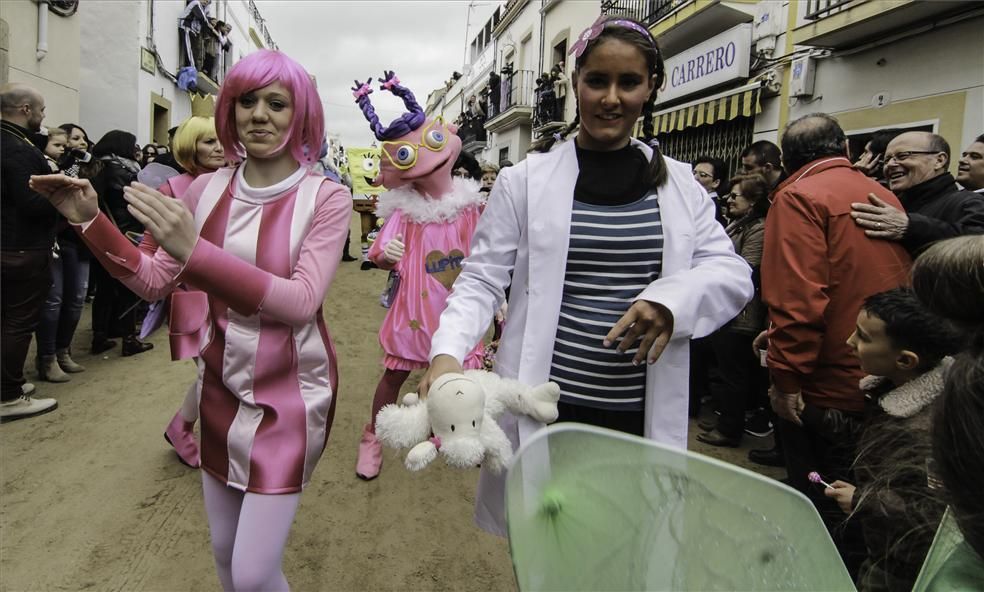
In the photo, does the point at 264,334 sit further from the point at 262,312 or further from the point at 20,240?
the point at 20,240

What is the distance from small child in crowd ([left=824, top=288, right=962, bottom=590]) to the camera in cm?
116

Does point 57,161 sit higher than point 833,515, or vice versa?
point 57,161

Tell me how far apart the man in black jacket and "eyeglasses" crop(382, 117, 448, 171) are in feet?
7.51

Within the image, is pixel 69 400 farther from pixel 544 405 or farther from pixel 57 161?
pixel 544 405

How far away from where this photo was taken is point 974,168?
132 inches

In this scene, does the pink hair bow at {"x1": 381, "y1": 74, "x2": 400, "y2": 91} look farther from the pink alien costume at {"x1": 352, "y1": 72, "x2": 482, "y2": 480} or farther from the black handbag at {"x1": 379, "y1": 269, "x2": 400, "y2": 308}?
the black handbag at {"x1": 379, "y1": 269, "x2": 400, "y2": 308}

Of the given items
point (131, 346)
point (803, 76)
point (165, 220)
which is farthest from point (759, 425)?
point (803, 76)

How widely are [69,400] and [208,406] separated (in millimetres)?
3484

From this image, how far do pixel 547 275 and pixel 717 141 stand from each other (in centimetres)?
1004

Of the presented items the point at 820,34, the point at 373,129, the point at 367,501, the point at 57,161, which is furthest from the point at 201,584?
the point at 820,34

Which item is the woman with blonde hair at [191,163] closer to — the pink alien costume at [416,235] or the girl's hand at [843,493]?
the pink alien costume at [416,235]

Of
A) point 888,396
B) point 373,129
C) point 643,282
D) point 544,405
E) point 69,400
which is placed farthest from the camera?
point 69,400

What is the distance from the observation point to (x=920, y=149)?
306 cm

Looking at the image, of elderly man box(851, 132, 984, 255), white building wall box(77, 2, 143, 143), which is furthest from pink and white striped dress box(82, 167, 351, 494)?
white building wall box(77, 2, 143, 143)
